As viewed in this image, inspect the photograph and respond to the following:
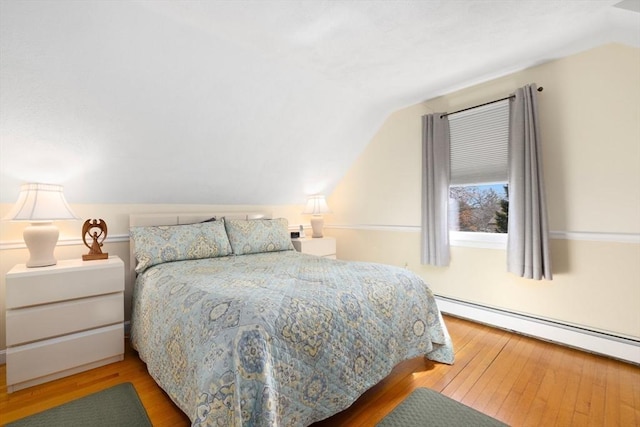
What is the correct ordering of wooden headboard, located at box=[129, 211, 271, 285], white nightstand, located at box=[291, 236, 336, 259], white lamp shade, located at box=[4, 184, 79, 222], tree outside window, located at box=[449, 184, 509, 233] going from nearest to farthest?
white lamp shade, located at box=[4, 184, 79, 222] < wooden headboard, located at box=[129, 211, 271, 285] < tree outside window, located at box=[449, 184, 509, 233] < white nightstand, located at box=[291, 236, 336, 259]

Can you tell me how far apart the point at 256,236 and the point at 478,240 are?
2.17 m

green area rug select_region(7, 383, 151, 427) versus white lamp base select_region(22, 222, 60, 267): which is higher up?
white lamp base select_region(22, 222, 60, 267)

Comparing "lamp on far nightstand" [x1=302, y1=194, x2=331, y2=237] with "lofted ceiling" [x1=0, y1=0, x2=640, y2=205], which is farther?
"lamp on far nightstand" [x1=302, y1=194, x2=331, y2=237]

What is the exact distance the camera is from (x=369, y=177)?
369cm

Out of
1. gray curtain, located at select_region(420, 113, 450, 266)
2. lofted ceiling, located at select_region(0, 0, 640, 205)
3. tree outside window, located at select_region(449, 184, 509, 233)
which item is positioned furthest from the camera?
gray curtain, located at select_region(420, 113, 450, 266)

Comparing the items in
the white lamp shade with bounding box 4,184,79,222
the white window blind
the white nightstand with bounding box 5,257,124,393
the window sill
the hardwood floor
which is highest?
the white window blind

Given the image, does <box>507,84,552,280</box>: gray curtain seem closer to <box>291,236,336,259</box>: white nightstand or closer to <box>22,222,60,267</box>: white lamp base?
<box>291,236,336,259</box>: white nightstand

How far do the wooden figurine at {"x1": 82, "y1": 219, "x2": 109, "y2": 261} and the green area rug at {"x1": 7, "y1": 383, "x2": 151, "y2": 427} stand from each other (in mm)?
987

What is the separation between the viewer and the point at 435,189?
9.54ft

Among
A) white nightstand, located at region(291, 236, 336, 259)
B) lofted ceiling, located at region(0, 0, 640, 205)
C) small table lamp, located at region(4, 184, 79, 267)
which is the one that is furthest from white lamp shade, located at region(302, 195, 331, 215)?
small table lamp, located at region(4, 184, 79, 267)

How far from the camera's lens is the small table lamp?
1.86m

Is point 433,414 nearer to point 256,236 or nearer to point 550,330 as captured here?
point 550,330

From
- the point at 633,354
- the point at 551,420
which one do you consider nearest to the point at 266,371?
the point at 551,420

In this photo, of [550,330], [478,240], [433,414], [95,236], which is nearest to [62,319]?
[95,236]
